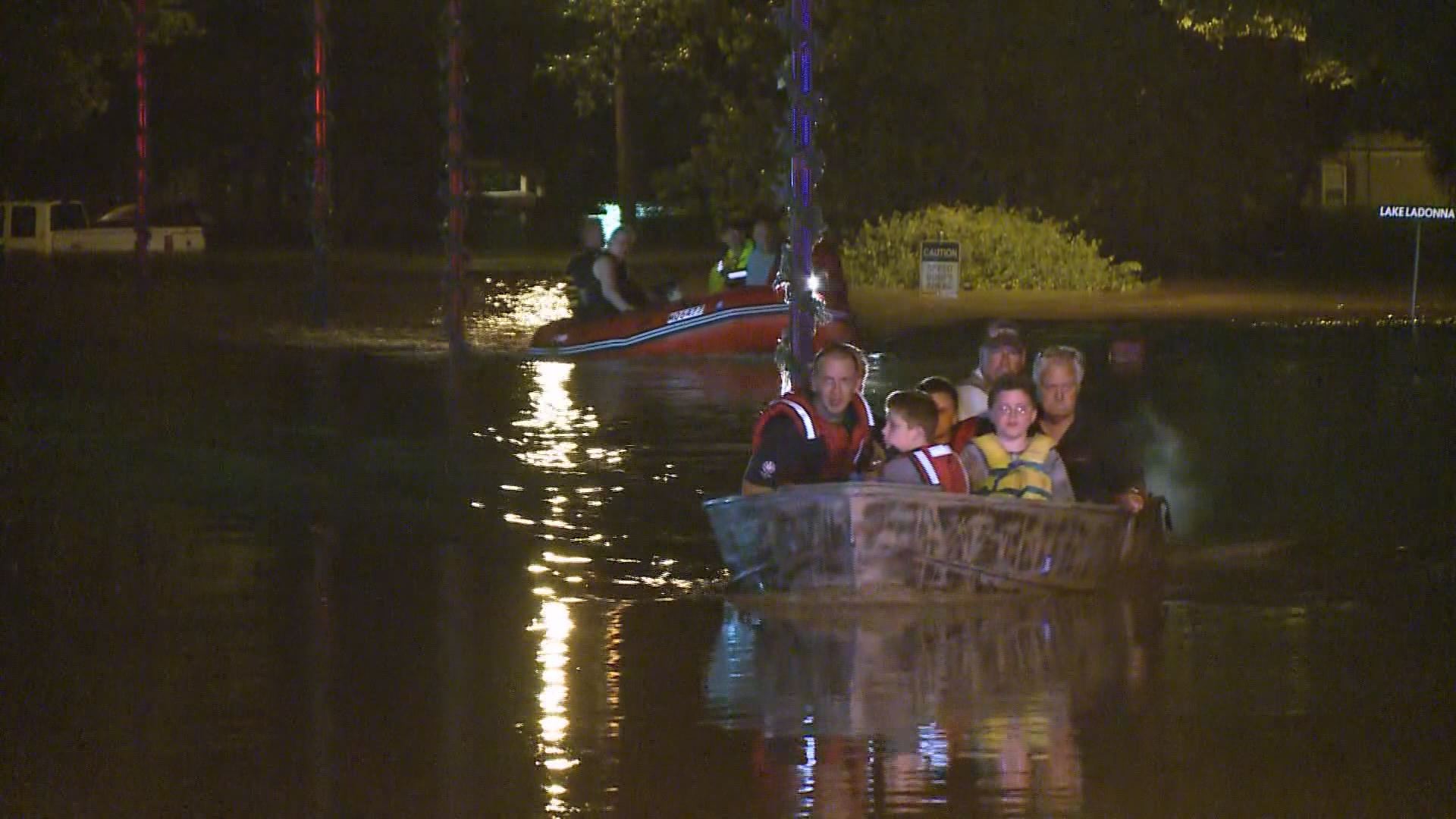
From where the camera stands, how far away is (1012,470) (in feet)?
37.0

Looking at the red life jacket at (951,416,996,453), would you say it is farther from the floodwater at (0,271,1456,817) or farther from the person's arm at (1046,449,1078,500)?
the floodwater at (0,271,1456,817)

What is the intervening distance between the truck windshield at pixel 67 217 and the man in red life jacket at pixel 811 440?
4811cm

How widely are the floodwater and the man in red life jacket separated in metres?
0.72

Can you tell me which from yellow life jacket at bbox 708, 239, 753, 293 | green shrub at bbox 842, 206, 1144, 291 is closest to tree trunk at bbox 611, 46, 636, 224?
green shrub at bbox 842, 206, 1144, 291

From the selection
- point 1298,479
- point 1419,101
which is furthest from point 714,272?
point 1298,479

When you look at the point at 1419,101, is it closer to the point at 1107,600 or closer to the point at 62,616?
the point at 1107,600

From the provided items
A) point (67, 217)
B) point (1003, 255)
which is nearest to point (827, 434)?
point (1003, 255)

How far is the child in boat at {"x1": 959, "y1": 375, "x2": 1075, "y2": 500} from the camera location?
11.2 metres

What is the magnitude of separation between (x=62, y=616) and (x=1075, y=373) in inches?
191

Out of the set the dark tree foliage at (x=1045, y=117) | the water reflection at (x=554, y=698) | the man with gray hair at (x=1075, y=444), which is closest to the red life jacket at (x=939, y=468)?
the man with gray hair at (x=1075, y=444)

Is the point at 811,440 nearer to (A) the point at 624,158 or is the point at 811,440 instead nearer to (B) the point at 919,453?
(B) the point at 919,453

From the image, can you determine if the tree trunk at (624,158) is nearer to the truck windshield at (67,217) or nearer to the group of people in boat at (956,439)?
the truck windshield at (67,217)

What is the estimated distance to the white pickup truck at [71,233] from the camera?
5525 centimetres

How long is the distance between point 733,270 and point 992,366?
15.4m
